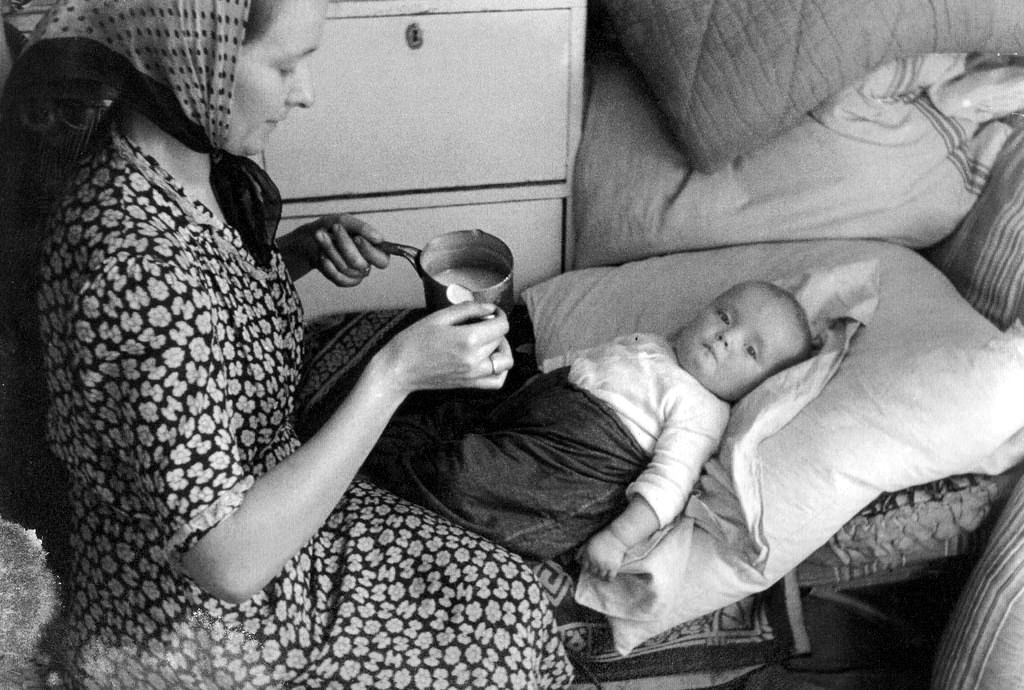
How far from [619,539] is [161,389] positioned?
668mm

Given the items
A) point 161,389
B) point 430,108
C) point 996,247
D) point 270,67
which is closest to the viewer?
point 161,389

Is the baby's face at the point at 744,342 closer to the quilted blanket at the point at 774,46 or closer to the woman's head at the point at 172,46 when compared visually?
the quilted blanket at the point at 774,46

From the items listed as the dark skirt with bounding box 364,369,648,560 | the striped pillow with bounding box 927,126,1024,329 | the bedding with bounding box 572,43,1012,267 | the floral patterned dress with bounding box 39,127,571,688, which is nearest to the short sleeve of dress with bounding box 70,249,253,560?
the floral patterned dress with bounding box 39,127,571,688

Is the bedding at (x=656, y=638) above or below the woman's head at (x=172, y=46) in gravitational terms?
below

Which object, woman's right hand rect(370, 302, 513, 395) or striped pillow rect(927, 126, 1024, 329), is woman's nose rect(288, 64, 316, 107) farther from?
striped pillow rect(927, 126, 1024, 329)

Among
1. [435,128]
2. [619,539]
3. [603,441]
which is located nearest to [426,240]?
[435,128]

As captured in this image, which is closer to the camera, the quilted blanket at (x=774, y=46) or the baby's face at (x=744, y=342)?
the baby's face at (x=744, y=342)

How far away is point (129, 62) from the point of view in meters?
0.93

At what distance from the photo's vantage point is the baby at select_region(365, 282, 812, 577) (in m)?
1.31

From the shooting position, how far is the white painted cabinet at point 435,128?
5.19 ft

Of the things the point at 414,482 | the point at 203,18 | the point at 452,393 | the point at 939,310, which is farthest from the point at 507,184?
the point at 203,18

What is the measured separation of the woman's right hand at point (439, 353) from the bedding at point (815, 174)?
2.40ft

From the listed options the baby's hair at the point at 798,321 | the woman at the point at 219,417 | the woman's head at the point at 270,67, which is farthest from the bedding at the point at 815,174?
the woman's head at the point at 270,67

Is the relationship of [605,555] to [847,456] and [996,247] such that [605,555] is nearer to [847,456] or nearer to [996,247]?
[847,456]
